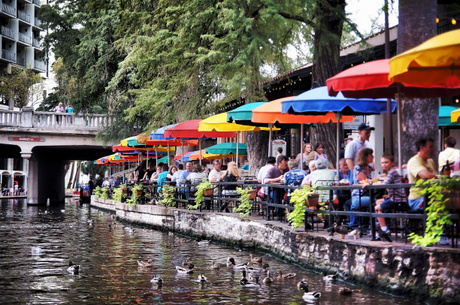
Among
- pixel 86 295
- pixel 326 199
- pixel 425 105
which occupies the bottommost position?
pixel 86 295

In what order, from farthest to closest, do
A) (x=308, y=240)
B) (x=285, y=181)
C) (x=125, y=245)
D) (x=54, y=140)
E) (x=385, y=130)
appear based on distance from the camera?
(x=54, y=140), (x=385, y=130), (x=125, y=245), (x=285, y=181), (x=308, y=240)

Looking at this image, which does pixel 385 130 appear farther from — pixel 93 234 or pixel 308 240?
pixel 308 240

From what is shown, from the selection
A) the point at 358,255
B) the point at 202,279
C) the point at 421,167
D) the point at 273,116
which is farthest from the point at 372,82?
the point at 273,116

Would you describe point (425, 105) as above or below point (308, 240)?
above

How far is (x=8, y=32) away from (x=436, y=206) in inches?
2933

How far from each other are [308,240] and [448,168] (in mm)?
3072

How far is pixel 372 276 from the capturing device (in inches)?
381

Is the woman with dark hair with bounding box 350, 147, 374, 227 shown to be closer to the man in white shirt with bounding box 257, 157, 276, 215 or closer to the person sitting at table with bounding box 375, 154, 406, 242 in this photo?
the person sitting at table with bounding box 375, 154, 406, 242

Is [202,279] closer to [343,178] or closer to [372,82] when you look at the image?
[372,82]

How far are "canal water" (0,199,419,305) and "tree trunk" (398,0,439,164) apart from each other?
9.77 ft

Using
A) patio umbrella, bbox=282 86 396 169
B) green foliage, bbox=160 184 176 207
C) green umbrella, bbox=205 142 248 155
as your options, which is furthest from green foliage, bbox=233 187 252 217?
green umbrella, bbox=205 142 248 155

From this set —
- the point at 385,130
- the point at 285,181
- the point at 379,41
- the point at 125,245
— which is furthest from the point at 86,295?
the point at 385,130

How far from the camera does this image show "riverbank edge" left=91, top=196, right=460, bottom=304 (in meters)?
8.35

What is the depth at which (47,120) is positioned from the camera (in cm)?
4625
